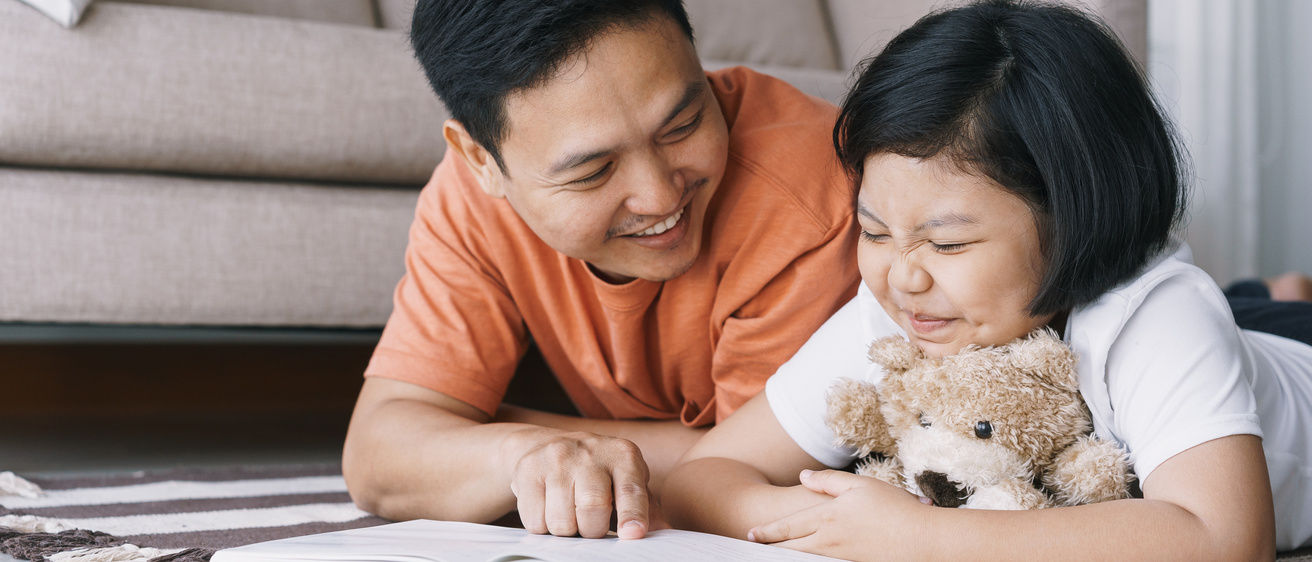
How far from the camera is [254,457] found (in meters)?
1.27

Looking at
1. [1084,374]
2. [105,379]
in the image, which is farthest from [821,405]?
[105,379]

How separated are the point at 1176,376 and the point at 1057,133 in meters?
0.18

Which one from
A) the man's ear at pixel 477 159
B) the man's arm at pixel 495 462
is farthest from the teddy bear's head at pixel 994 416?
the man's ear at pixel 477 159

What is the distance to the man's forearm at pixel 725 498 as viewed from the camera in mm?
675

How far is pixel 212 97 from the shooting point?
1236 mm

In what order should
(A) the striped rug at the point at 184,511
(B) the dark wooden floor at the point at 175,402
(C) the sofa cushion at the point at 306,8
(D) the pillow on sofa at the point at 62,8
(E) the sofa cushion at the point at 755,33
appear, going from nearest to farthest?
1. (A) the striped rug at the point at 184,511
2. (D) the pillow on sofa at the point at 62,8
3. (B) the dark wooden floor at the point at 175,402
4. (C) the sofa cushion at the point at 306,8
5. (E) the sofa cushion at the point at 755,33

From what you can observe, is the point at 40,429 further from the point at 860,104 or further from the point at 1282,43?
the point at 1282,43

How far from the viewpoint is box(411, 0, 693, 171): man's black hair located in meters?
0.76

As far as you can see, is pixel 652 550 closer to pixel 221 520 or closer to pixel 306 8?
pixel 221 520

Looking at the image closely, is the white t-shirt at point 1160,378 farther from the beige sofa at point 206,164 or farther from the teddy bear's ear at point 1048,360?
the beige sofa at point 206,164

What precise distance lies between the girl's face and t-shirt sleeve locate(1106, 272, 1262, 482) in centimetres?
7

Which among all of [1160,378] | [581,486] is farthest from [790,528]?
[1160,378]

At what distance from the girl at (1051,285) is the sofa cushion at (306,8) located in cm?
124

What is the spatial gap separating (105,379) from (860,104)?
1.17 m
